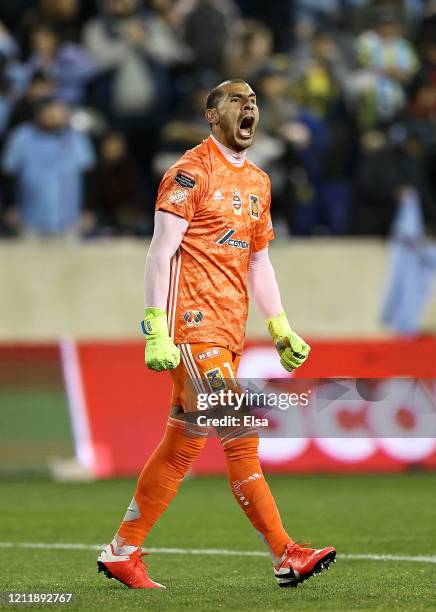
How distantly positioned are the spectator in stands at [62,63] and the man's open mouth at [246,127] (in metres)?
9.83

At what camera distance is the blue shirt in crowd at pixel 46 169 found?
15625mm

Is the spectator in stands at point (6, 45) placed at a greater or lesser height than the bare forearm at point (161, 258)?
greater

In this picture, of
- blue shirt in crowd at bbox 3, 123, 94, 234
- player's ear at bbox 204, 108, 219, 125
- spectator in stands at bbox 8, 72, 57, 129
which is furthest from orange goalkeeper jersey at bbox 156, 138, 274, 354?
spectator in stands at bbox 8, 72, 57, 129

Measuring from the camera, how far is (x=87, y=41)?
675 inches

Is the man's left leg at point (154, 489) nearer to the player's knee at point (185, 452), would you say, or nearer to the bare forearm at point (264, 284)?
the player's knee at point (185, 452)

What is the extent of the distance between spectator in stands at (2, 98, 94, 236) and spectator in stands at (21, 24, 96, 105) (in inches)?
31.7

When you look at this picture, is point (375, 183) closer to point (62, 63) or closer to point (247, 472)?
point (62, 63)

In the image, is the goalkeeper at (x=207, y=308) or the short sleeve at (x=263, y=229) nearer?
the goalkeeper at (x=207, y=308)

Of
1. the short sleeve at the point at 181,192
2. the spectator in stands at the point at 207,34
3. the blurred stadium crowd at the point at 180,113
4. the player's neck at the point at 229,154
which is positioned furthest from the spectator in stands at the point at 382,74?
the short sleeve at the point at 181,192

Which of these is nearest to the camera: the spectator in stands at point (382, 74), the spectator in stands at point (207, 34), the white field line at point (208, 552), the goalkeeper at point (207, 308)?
the goalkeeper at point (207, 308)

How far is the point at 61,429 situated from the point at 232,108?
763cm

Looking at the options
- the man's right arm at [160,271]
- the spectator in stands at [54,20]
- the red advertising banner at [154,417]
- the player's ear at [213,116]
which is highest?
the spectator in stands at [54,20]

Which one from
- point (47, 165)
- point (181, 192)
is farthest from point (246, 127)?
point (47, 165)

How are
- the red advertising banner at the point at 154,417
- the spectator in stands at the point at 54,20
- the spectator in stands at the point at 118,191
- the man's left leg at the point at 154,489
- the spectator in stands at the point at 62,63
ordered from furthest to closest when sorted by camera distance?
the spectator in stands at the point at 54,20, the spectator in stands at the point at 62,63, the spectator in stands at the point at 118,191, the red advertising banner at the point at 154,417, the man's left leg at the point at 154,489
